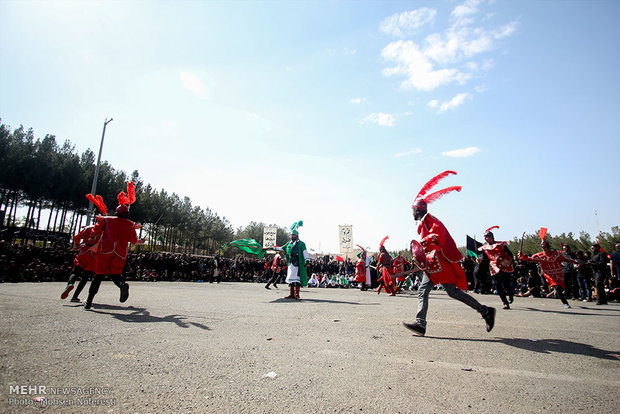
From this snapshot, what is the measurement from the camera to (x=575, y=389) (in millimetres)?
2449

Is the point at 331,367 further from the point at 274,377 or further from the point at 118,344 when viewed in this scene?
the point at 118,344

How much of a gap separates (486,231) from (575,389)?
20.2 ft

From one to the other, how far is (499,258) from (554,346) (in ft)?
14.9

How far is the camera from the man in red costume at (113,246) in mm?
6141

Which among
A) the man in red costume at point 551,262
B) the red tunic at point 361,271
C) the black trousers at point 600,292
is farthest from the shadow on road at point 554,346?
the red tunic at point 361,271

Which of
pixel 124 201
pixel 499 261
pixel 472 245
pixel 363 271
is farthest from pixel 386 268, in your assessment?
pixel 124 201

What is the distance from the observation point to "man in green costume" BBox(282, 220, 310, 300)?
936 centimetres

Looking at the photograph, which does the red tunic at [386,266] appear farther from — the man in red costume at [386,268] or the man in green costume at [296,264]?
the man in green costume at [296,264]

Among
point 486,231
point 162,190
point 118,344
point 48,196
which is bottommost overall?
point 118,344

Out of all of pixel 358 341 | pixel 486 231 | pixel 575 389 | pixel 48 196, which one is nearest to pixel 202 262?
pixel 48 196

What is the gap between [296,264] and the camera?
973cm

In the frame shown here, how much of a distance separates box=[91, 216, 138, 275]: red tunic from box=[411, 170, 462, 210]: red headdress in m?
5.79

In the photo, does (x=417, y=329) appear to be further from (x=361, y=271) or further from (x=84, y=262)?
(x=361, y=271)

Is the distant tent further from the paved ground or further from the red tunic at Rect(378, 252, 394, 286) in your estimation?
the paved ground
